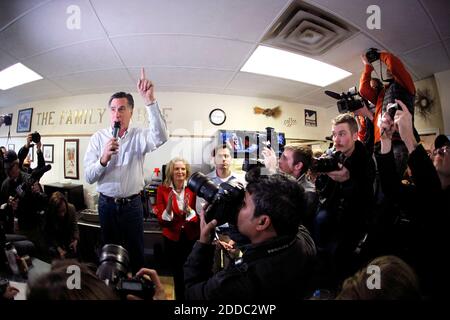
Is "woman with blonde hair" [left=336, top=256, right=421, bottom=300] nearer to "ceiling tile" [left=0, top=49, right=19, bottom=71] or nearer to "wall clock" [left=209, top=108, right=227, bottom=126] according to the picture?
"wall clock" [left=209, top=108, right=227, bottom=126]

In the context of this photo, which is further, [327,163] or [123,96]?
[327,163]

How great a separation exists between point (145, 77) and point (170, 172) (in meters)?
0.46

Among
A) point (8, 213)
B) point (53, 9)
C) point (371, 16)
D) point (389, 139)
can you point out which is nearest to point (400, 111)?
point (389, 139)

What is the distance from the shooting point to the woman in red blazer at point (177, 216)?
864 millimetres

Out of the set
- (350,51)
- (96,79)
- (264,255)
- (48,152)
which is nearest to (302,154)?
(350,51)

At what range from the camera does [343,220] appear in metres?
0.89

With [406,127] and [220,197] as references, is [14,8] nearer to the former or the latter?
[220,197]

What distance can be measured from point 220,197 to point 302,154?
2.09 feet

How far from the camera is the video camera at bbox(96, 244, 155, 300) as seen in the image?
0.52 meters

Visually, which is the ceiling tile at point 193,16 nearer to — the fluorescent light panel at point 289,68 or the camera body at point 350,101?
the fluorescent light panel at point 289,68

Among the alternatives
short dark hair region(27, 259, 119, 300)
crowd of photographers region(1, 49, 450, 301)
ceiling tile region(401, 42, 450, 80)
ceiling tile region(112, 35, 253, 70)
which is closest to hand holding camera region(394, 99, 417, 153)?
crowd of photographers region(1, 49, 450, 301)

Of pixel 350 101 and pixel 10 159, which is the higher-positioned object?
pixel 350 101

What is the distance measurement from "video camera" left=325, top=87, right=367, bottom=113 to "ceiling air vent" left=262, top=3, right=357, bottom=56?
9.2 inches

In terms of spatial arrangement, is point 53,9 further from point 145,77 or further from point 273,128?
point 273,128
